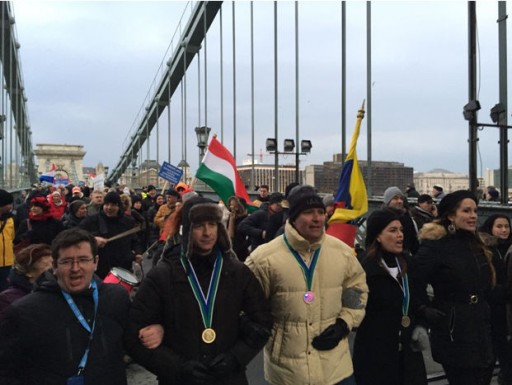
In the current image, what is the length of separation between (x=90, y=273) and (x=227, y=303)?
0.59 metres

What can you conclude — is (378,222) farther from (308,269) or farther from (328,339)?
(328,339)

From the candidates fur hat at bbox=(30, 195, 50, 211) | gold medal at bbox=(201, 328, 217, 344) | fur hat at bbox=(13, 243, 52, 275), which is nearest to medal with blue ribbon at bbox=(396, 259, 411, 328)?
gold medal at bbox=(201, 328, 217, 344)

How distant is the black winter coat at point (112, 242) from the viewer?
14.9ft

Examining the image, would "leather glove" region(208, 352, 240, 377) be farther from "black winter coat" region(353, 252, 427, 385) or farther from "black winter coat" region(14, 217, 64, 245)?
"black winter coat" region(14, 217, 64, 245)

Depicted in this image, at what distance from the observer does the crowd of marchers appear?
1980mm

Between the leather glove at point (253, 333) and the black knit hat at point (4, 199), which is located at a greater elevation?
the black knit hat at point (4, 199)

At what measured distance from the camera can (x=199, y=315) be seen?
6.92 feet

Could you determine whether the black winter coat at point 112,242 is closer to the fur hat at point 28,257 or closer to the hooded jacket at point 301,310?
the fur hat at point 28,257

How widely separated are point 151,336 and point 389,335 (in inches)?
52.6

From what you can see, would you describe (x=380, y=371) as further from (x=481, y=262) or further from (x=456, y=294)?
(x=481, y=262)

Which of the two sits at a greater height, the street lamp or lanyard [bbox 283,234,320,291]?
the street lamp

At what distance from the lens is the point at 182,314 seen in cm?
210

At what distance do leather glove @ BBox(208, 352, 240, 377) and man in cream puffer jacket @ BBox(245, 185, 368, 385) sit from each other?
0.38m

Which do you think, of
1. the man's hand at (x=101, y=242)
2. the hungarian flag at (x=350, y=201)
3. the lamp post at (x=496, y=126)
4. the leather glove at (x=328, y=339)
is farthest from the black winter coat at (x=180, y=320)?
the lamp post at (x=496, y=126)
